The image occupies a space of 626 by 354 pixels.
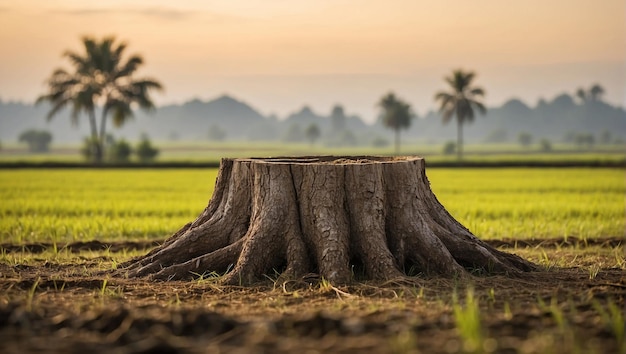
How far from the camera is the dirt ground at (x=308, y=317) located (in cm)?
359

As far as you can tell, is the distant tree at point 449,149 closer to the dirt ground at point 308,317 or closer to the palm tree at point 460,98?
the palm tree at point 460,98

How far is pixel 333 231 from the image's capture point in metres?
6.54

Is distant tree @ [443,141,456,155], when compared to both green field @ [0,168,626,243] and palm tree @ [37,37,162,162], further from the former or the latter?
green field @ [0,168,626,243]

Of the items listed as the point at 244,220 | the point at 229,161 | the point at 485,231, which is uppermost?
the point at 229,161

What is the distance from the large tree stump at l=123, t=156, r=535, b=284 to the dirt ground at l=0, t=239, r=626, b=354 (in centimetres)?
28

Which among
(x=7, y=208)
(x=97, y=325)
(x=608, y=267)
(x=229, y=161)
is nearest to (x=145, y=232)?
(x=229, y=161)

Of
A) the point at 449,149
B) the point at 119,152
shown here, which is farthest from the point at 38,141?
the point at 119,152

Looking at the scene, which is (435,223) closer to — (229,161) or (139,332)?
(229,161)

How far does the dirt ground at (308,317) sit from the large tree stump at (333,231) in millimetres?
275

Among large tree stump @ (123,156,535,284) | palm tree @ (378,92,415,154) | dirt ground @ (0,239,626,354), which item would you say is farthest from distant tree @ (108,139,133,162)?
palm tree @ (378,92,415,154)

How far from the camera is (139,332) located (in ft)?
12.8

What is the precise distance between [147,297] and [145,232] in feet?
19.8

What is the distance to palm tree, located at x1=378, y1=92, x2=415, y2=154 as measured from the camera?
410 feet

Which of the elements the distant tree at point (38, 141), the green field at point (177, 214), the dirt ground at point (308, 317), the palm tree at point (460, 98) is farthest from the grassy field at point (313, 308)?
the distant tree at point (38, 141)
